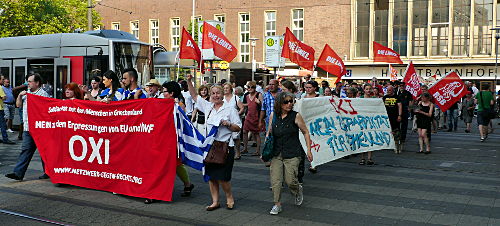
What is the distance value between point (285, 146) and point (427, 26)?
41.3 m

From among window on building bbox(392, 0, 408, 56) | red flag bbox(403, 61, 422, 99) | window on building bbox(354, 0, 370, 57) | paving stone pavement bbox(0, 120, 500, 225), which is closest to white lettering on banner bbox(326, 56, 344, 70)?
red flag bbox(403, 61, 422, 99)

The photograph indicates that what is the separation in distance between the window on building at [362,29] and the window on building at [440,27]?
5746 mm

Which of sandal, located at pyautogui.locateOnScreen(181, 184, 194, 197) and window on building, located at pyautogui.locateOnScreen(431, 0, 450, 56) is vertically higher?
window on building, located at pyautogui.locateOnScreen(431, 0, 450, 56)

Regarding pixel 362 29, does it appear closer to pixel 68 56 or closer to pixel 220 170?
pixel 68 56

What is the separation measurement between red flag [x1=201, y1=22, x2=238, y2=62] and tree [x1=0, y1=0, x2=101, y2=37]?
2315 centimetres

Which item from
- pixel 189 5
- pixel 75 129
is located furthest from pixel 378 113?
pixel 189 5

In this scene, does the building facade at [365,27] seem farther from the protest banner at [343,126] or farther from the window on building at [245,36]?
the protest banner at [343,126]

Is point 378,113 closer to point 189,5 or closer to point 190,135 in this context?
point 190,135

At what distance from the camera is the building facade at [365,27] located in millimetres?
42125

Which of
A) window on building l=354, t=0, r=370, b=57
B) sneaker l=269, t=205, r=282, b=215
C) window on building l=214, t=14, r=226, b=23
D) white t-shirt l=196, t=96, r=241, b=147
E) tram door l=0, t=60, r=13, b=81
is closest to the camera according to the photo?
sneaker l=269, t=205, r=282, b=215

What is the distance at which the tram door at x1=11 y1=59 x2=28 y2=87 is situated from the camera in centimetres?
1806

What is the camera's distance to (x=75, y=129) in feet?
Answer: 25.6

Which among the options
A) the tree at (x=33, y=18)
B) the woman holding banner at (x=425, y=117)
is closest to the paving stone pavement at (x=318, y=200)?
the woman holding banner at (x=425, y=117)

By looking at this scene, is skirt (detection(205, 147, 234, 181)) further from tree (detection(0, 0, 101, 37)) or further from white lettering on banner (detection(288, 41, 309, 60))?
tree (detection(0, 0, 101, 37))
